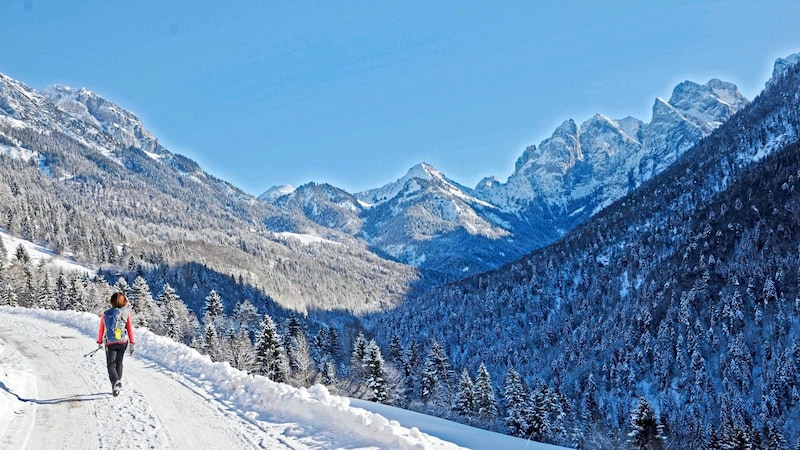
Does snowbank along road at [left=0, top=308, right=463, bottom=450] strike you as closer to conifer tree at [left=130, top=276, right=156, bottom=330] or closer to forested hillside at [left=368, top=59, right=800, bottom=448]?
forested hillside at [left=368, top=59, right=800, bottom=448]

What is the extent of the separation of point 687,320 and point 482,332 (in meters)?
78.1

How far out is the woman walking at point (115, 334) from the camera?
1241 centimetres

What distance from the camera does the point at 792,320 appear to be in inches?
4213

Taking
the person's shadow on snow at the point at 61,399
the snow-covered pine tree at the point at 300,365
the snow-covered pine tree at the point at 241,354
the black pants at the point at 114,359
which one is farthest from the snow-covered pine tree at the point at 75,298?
the black pants at the point at 114,359

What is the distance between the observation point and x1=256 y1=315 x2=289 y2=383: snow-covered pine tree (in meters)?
45.8

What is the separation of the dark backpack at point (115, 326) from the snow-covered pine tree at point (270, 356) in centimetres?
3454

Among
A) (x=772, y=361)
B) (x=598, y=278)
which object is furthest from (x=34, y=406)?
(x=598, y=278)

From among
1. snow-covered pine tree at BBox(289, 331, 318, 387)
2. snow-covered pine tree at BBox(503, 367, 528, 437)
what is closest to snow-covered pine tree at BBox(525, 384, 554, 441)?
snow-covered pine tree at BBox(503, 367, 528, 437)

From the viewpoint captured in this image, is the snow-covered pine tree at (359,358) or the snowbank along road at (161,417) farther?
the snow-covered pine tree at (359,358)

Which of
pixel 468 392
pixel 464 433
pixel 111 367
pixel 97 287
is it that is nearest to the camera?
pixel 111 367

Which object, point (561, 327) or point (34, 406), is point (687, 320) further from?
point (34, 406)

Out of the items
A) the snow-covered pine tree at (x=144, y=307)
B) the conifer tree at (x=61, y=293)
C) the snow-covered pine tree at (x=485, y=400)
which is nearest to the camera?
the snow-covered pine tree at (x=485, y=400)

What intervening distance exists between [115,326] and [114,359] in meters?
0.91

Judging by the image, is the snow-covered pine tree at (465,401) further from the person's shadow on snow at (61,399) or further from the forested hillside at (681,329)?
the person's shadow on snow at (61,399)
